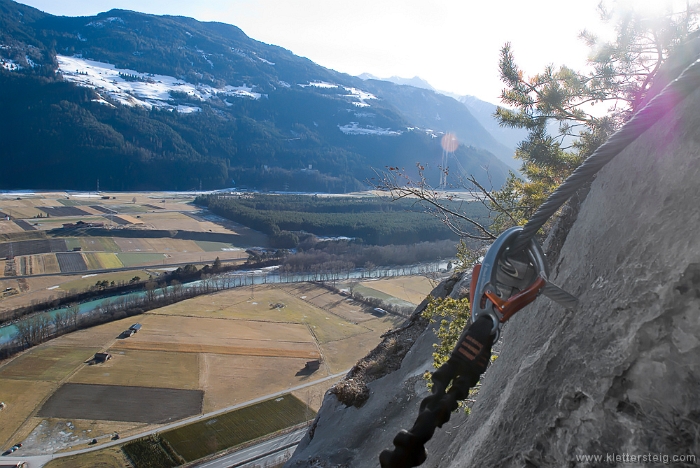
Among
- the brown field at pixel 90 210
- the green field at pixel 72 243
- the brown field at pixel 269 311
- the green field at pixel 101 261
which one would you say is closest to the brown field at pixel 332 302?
the brown field at pixel 269 311

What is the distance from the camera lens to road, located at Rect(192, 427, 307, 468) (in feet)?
87.7

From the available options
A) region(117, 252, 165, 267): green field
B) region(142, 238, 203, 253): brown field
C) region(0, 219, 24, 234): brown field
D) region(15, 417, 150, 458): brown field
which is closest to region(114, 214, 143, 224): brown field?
region(142, 238, 203, 253): brown field

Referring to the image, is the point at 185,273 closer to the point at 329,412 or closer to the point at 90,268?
the point at 90,268

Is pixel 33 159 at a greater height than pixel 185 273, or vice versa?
pixel 33 159

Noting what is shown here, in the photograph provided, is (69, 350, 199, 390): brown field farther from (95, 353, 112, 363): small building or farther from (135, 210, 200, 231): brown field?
(135, 210, 200, 231): brown field

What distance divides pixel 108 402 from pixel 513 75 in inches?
1332

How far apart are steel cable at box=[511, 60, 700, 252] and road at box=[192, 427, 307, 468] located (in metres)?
29.3

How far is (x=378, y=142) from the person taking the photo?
625ft

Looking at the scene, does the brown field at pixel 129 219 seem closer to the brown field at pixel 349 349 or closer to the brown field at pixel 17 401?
the brown field at pixel 17 401

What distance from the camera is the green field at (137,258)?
64.9 metres

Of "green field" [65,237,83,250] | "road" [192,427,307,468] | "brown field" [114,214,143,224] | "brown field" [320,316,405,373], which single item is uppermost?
"brown field" [114,214,143,224]

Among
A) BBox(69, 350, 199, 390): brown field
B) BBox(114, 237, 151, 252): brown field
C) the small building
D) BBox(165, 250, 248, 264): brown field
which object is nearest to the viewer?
BBox(69, 350, 199, 390): brown field

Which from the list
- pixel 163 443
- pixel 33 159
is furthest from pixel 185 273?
pixel 33 159

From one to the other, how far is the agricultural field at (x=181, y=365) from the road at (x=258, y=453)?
4.11 feet
